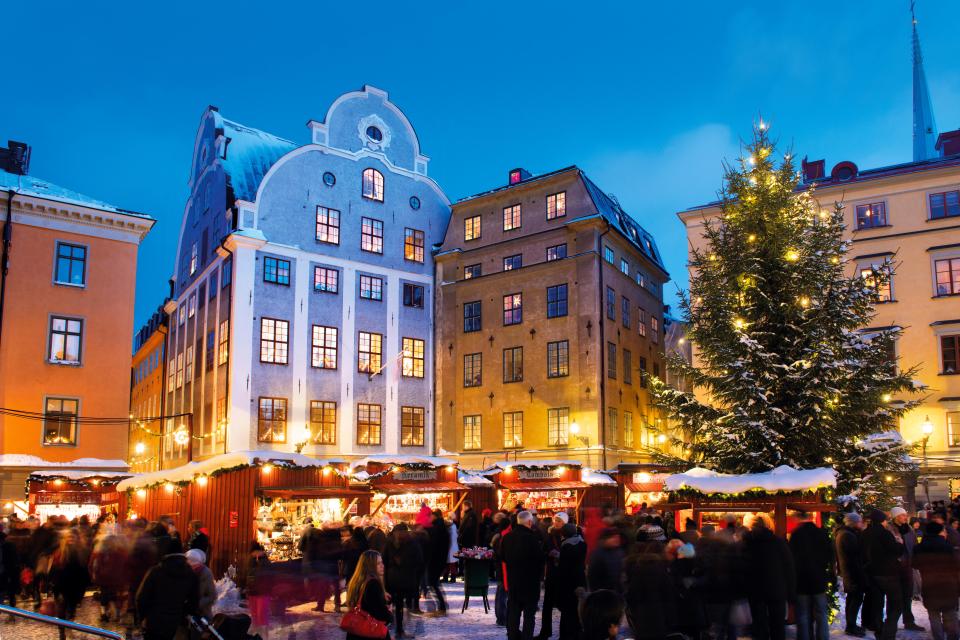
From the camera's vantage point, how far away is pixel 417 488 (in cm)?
2422

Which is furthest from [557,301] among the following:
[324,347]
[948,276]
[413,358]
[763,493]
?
[763,493]

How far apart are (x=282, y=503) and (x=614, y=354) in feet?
59.3

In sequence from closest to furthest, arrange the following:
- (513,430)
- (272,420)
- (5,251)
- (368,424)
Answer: (5,251) < (272,420) < (513,430) < (368,424)

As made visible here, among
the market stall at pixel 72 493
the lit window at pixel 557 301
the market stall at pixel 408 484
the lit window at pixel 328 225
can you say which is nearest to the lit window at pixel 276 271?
the lit window at pixel 328 225

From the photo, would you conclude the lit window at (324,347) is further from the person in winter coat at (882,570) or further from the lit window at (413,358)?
the person in winter coat at (882,570)

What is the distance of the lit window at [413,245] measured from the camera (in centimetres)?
3869

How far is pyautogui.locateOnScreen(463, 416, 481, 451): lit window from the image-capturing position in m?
36.6

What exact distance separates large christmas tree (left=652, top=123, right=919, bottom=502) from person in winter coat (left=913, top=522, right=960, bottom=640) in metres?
7.84

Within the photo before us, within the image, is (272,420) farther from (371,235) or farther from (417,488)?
(417,488)

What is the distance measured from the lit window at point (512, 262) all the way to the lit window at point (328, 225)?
715 cm

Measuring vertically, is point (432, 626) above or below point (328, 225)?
below

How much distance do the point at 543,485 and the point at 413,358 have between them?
1151cm

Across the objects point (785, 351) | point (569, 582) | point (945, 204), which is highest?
point (945, 204)

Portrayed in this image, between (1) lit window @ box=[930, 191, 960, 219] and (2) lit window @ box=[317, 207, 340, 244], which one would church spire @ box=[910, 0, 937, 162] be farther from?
(2) lit window @ box=[317, 207, 340, 244]
